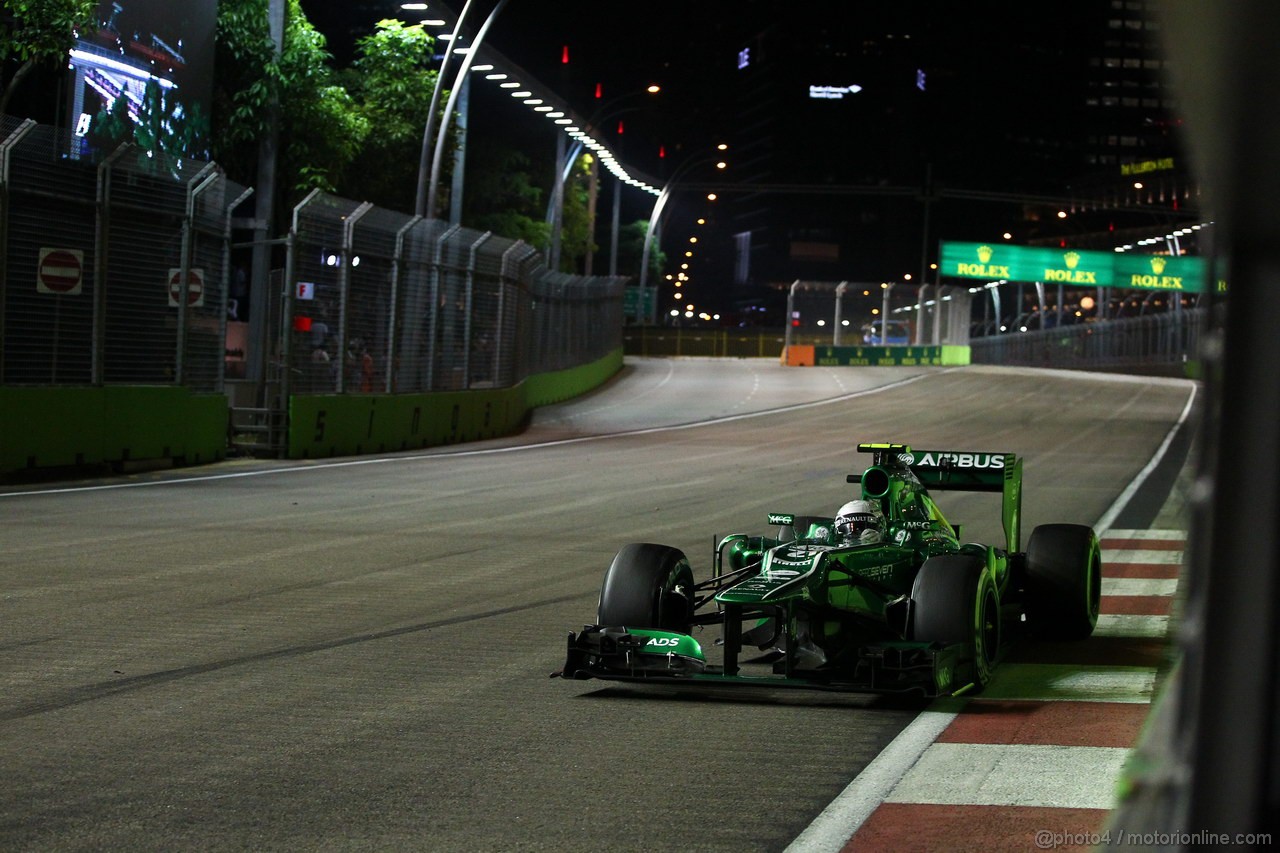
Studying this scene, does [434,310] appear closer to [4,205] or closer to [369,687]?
[4,205]

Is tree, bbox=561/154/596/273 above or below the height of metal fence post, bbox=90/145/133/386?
above

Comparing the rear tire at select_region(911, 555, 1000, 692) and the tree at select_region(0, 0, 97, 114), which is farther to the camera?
the tree at select_region(0, 0, 97, 114)

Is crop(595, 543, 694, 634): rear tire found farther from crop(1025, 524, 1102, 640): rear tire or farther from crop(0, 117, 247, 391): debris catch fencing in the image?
crop(0, 117, 247, 391): debris catch fencing

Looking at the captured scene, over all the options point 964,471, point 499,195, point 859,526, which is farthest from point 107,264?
point 499,195

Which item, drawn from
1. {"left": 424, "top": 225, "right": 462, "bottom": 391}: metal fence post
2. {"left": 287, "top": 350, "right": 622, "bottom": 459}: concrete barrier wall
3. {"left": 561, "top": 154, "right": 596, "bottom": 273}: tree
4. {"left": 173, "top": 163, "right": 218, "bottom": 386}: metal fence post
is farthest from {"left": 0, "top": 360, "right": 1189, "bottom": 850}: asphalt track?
{"left": 561, "top": 154, "right": 596, "bottom": 273}: tree

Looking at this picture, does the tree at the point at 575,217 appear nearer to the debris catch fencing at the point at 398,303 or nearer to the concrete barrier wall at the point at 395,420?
the debris catch fencing at the point at 398,303

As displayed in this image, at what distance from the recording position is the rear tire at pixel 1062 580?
907cm

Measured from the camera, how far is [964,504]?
62.2ft

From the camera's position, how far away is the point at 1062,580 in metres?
9.12

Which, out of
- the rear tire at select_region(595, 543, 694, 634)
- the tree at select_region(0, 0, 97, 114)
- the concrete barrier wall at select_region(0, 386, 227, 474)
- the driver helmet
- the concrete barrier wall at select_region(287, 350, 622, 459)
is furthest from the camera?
the concrete barrier wall at select_region(287, 350, 622, 459)

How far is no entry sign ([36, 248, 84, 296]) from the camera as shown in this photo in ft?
61.0

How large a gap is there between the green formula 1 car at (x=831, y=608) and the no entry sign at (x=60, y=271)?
12.2 meters

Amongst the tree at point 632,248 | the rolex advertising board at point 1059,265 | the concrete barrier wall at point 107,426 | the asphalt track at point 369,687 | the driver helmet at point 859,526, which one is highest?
the tree at point 632,248

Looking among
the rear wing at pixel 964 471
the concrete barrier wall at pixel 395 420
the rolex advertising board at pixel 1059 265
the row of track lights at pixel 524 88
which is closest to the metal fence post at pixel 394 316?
the concrete barrier wall at pixel 395 420
